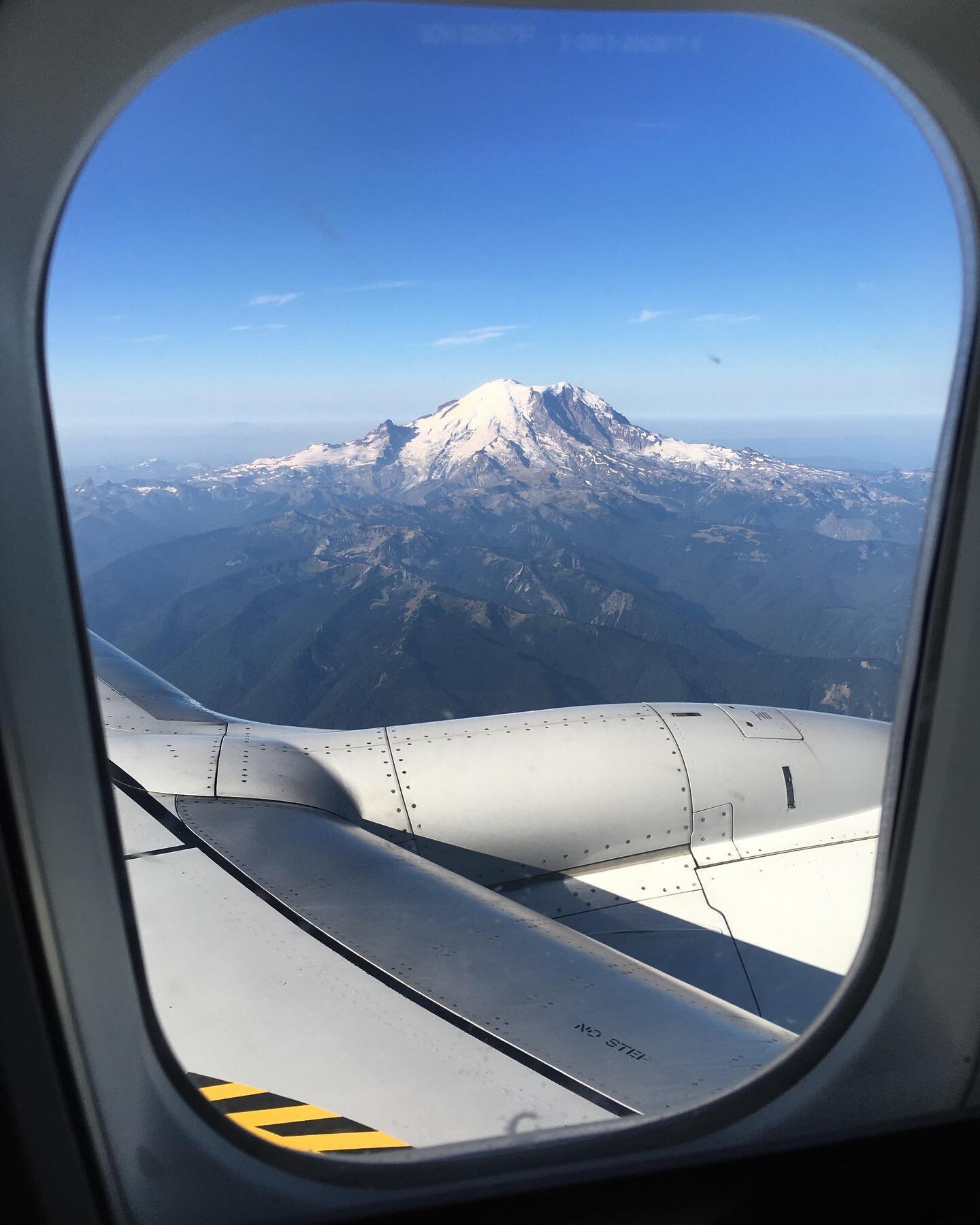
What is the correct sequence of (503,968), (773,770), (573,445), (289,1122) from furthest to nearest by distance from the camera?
(573,445) → (773,770) → (503,968) → (289,1122)

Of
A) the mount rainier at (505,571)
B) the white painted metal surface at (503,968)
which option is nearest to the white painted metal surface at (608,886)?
the white painted metal surface at (503,968)

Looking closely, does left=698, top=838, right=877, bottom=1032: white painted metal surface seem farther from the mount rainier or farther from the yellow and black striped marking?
the yellow and black striped marking

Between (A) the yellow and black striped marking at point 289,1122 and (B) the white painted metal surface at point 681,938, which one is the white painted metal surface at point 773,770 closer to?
(B) the white painted metal surface at point 681,938

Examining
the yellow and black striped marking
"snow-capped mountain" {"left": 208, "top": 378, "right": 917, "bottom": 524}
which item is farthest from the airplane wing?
"snow-capped mountain" {"left": 208, "top": 378, "right": 917, "bottom": 524}

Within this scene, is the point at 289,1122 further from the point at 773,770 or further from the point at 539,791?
the point at 773,770

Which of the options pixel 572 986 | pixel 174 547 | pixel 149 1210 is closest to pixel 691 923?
pixel 572 986

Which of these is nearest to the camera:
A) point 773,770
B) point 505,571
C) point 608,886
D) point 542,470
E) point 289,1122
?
point 289,1122

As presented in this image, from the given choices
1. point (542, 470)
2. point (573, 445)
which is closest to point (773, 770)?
point (573, 445)

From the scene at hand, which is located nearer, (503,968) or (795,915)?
(503,968)
